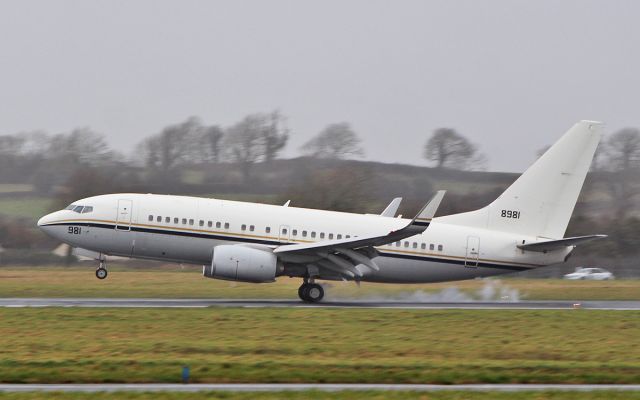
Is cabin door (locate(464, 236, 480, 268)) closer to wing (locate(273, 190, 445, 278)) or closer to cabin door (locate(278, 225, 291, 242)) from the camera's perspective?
wing (locate(273, 190, 445, 278))

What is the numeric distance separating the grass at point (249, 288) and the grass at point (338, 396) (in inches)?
793

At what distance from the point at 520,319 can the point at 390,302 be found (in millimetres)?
7511

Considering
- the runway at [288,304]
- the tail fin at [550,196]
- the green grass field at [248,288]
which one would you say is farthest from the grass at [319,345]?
the green grass field at [248,288]

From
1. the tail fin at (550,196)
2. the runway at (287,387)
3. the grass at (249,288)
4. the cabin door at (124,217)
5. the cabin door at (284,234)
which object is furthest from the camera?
the grass at (249,288)

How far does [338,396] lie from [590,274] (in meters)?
43.9

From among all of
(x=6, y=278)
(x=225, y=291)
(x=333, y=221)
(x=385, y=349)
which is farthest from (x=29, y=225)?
(x=385, y=349)

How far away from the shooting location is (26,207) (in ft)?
219

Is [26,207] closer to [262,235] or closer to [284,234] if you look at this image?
[262,235]

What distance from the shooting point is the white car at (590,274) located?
55.4 meters

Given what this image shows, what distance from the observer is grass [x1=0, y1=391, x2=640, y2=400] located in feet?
50.3

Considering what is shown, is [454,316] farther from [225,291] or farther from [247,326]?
[225,291]

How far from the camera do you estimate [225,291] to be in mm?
38500

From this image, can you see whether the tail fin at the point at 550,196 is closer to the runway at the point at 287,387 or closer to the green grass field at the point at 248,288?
the green grass field at the point at 248,288

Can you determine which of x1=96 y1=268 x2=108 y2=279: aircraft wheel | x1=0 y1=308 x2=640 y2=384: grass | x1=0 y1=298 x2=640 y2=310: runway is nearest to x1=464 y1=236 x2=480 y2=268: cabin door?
x1=0 y1=298 x2=640 y2=310: runway
